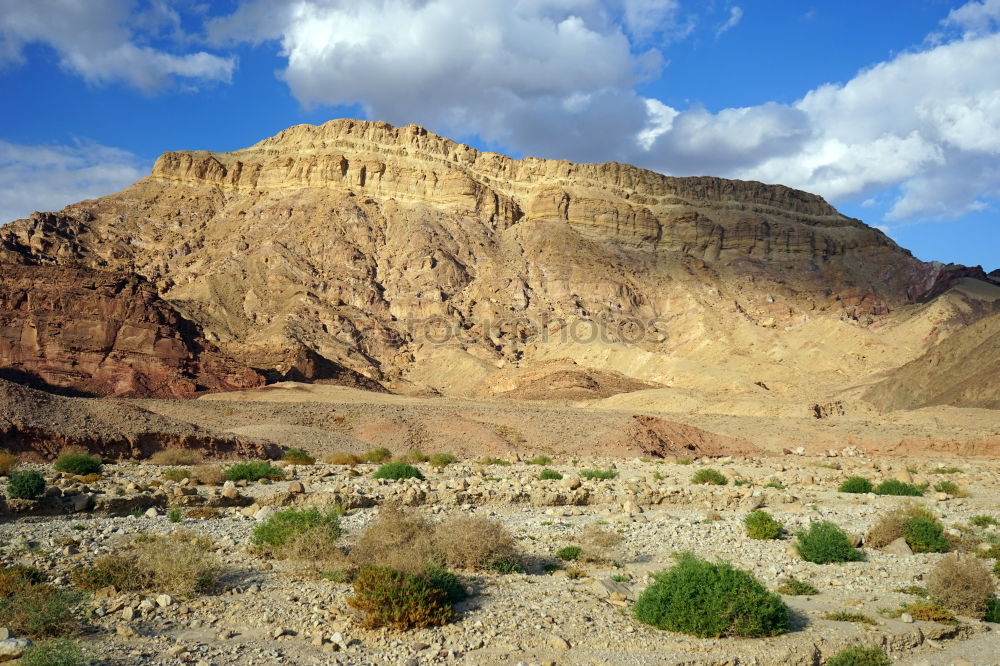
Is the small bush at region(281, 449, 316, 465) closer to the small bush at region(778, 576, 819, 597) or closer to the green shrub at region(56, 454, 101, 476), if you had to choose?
the green shrub at region(56, 454, 101, 476)

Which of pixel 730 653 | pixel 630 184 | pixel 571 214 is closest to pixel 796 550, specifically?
pixel 730 653

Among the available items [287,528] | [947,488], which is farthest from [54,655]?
[947,488]

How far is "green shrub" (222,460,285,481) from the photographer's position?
20875mm

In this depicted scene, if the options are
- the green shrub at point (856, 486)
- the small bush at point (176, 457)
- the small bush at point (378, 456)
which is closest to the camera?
the green shrub at point (856, 486)

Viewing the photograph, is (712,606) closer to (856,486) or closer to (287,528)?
(287,528)

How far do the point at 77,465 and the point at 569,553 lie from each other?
44.7ft

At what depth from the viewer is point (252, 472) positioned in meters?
21.4

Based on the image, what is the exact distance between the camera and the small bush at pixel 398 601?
888cm

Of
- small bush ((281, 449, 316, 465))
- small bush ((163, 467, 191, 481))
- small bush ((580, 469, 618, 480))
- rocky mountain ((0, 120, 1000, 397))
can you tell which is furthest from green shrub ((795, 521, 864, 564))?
rocky mountain ((0, 120, 1000, 397))

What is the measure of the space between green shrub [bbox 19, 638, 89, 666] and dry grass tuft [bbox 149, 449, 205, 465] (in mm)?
18286

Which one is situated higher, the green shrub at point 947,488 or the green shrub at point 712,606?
the green shrub at point 712,606

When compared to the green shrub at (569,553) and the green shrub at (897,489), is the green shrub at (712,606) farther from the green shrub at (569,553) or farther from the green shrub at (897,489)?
the green shrub at (897,489)

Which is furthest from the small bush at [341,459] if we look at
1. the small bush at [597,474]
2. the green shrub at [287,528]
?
the green shrub at [287,528]

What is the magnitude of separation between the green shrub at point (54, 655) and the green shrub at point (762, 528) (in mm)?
12011
